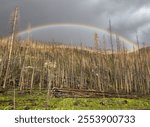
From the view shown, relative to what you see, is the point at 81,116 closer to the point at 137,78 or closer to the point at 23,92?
the point at 23,92

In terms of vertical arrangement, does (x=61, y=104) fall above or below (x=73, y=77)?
below

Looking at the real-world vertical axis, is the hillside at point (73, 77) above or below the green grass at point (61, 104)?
above

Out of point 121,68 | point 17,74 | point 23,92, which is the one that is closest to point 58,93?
point 23,92

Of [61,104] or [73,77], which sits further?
[73,77]

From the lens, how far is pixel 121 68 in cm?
6594

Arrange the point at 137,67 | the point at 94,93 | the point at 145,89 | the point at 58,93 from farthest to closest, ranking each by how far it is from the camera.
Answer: the point at 137,67, the point at 145,89, the point at 94,93, the point at 58,93

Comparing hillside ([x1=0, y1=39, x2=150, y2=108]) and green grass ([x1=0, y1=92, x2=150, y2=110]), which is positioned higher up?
hillside ([x1=0, y1=39, x2=150, y2=108])

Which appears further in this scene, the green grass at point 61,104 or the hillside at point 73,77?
the hillside at point 73,77

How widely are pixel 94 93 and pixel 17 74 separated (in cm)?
2043

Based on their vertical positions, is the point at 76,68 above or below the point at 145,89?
above

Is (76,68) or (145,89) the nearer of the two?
(145,89)

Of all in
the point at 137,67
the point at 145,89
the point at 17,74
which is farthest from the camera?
the point at 137,67

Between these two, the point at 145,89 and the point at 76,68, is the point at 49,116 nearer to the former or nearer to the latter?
the point at 145,89

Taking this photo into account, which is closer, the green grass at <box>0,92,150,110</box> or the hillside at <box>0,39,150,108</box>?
the green grass at <box>0,92,150,110</box>
